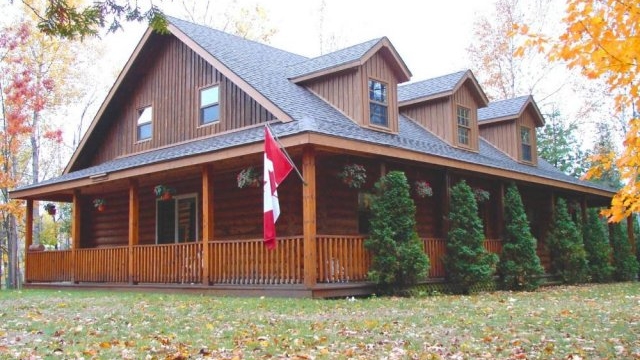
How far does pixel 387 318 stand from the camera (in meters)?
8.99

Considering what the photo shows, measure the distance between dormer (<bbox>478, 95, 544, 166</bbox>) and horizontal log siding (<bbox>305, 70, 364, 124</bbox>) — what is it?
8.15m

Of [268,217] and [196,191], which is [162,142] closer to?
[196,191]

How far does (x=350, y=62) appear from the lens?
50.5 ft

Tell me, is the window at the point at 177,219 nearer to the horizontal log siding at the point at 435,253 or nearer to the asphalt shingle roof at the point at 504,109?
the horizontal log siding at the point at 435,253

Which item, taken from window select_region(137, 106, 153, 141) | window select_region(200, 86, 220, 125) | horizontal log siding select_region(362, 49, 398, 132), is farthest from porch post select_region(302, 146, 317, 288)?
window select_region(137, 106, 153, 141)

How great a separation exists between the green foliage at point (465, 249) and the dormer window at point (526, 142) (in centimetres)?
813

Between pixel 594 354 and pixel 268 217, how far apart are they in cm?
643

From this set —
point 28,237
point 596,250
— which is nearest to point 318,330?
point 28,237

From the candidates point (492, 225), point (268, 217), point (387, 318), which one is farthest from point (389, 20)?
point (387, 318)

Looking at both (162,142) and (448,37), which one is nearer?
(162,142)

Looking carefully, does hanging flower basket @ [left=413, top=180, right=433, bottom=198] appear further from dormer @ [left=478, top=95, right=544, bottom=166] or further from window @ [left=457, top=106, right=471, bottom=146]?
dormer @ [left=478, top=95, right=544, bottom=166]

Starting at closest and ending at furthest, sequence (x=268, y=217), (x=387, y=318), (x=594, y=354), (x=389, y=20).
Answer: (x=594, y=354) < (x=387, y=318) < (x=268, y=217) < (x=389, y=20)

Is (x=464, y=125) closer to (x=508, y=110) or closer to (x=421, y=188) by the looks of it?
(x=508, y=110)

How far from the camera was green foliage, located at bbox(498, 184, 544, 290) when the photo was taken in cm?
1633
